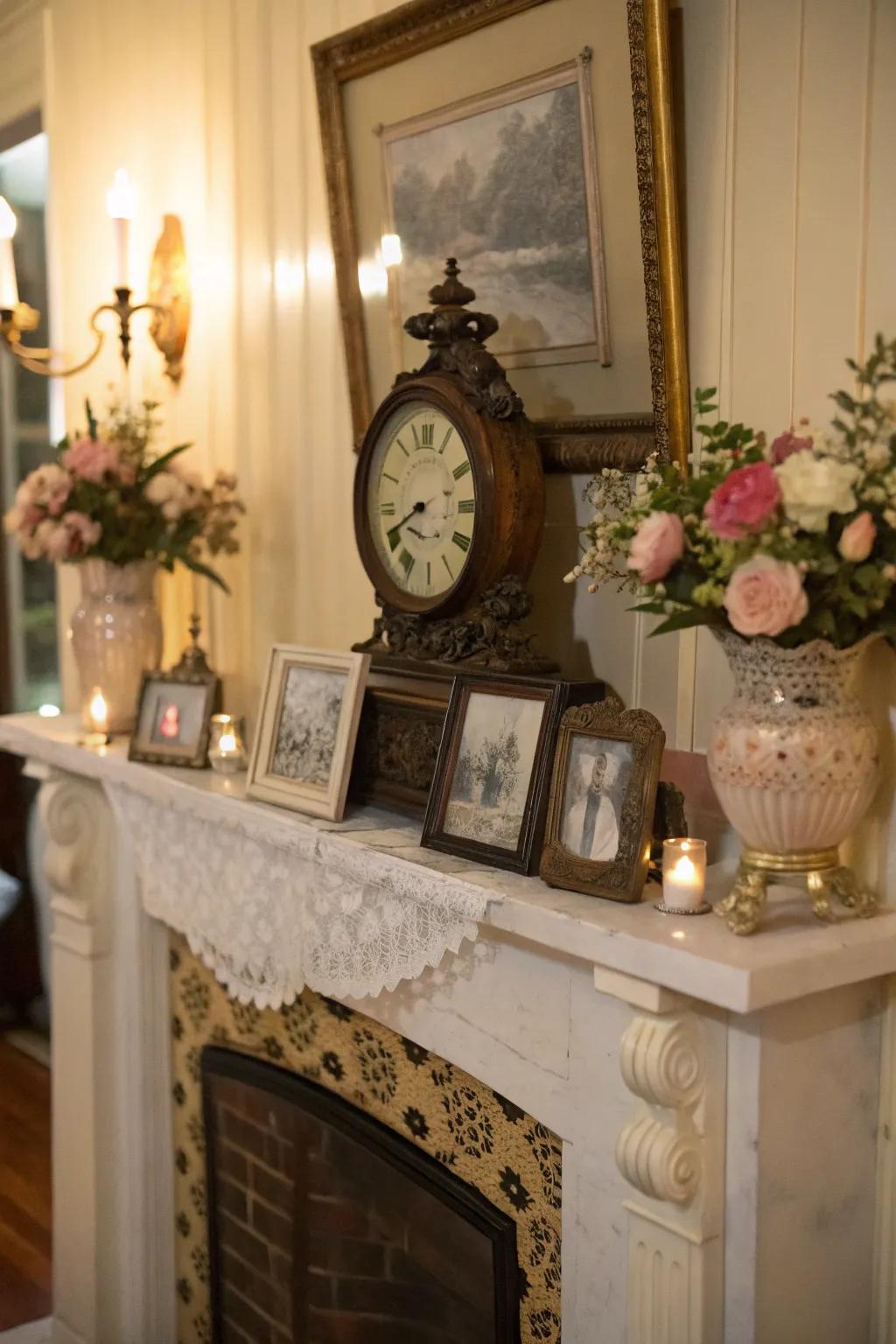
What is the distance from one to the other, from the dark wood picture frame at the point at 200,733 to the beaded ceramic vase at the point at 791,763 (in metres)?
1.03

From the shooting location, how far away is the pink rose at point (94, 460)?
7.34 feet

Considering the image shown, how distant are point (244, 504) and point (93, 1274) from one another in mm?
1416

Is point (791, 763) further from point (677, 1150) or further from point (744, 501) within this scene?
point (677, 1150)

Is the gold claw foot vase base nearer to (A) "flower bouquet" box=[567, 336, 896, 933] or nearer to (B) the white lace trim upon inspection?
(A) "flower bouquet" box=[567, 336, 896, 933]

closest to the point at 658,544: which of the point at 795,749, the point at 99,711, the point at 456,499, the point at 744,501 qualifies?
the point at 744,501

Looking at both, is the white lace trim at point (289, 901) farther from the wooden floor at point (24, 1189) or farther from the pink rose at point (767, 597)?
the wooden floor at point (24, 1189)

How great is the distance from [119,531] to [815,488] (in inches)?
58.3

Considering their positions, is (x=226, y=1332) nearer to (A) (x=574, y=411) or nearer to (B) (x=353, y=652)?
(B) (x=353, y=652)

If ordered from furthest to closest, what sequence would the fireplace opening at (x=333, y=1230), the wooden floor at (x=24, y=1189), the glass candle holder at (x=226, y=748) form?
the wooden floor at (x=24, y=1189) < the glass candle holder at (x=226, y=748) < the fireplace opening at (x=333, y=1230)

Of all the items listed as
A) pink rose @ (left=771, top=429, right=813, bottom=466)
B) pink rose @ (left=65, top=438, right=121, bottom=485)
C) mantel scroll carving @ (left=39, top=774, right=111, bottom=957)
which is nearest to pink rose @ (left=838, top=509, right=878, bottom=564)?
pink rose @ (left=771, top=429, right=813, bottom=466)

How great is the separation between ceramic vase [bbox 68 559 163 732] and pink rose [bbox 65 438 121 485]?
16cm

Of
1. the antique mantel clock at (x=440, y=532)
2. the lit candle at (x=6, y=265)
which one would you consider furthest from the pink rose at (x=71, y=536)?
the antique mantel clock at (x=440, y=532)

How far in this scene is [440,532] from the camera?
1.68 m

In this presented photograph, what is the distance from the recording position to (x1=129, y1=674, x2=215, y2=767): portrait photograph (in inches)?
82.6
